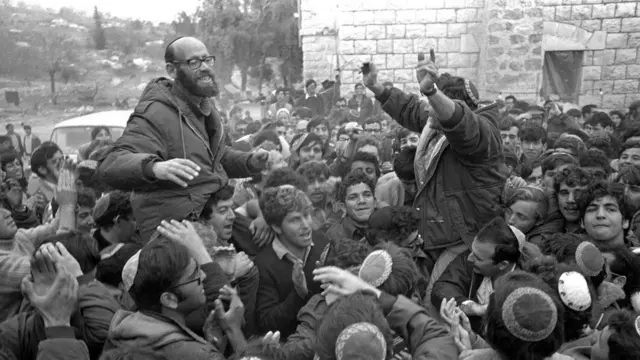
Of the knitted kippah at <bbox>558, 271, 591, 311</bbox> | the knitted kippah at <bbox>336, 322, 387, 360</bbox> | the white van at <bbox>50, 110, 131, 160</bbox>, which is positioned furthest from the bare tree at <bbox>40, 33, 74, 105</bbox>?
the knitted kippah at <bbox>336, 322, 387, 360</bbox>

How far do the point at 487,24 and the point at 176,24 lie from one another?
Result: 43.9 feet

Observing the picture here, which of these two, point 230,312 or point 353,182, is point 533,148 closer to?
point 353,182

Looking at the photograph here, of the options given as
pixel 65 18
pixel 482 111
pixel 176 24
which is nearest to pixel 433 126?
pixel 482 111

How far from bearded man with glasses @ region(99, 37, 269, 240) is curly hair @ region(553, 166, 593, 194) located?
197cm

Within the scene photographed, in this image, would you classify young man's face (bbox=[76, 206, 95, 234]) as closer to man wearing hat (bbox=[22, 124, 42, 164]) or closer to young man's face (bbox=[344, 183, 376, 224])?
young man's face (bbox=[344, 183, 376, 224])

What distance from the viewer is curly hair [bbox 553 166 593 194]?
186 inches

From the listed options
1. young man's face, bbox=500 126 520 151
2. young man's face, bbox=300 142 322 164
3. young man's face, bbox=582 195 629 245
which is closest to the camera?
young man's face, bbox=582 195 629 245

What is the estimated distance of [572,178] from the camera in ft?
15.6

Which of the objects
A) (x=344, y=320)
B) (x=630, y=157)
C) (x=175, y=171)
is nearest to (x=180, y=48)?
(x=175, y=171)

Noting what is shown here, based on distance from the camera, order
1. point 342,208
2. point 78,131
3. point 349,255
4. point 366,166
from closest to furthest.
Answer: point 349,255 < point 342,208 < point 366,166 < point 78,131

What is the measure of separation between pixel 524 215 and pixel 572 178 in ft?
1.25

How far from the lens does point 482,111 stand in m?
4.12

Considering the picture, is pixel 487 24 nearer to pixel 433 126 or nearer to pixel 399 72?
pixel 399 72

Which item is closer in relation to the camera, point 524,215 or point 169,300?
point 169,300
